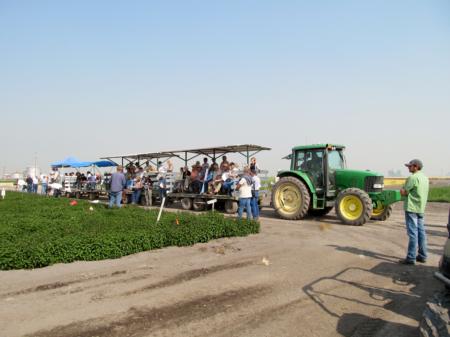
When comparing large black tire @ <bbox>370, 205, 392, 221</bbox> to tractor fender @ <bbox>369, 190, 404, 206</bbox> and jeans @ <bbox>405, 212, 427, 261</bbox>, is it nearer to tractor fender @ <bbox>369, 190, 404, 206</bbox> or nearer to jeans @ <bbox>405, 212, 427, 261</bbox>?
tractor fender @ <bbox>369, 190, 404, 206</bbox>

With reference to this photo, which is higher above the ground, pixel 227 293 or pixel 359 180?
pixel 359 180

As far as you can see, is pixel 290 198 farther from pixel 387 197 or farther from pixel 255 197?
pixel 387 197

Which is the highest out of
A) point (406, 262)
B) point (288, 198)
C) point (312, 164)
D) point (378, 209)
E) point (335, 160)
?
point (335, 160)

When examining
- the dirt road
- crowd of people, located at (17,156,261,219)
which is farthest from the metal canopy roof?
the dirt road

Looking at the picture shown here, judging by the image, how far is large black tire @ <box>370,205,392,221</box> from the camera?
12469mm

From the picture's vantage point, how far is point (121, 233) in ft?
26.6

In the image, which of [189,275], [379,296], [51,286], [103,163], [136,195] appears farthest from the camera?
[103,163]

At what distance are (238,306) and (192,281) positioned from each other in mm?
1265

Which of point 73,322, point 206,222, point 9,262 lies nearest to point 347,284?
point 73,322

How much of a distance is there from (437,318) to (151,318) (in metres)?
2.93

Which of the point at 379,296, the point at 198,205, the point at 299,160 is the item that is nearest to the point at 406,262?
the point at 379,296

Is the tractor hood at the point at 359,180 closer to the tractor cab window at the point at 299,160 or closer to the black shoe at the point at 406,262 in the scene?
the tractor cab window at the point at 299,160

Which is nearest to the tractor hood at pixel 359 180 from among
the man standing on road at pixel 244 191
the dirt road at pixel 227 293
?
the man standing on road at pixel 244 191

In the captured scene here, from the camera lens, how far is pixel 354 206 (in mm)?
11602
